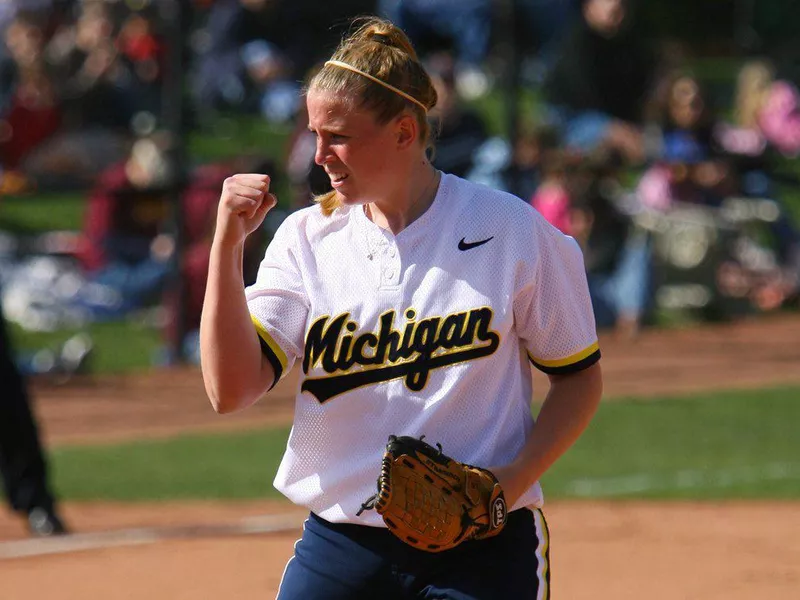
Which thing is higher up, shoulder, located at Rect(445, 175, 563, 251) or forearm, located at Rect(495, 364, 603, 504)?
shoulder, located at Rect(445, 175, 563, 251)

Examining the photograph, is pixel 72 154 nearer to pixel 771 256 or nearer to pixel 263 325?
pixel 771 256

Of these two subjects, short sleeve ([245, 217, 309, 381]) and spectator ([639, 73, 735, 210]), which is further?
spectator ([639, 73, 735, 210])

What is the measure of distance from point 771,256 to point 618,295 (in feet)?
5.40

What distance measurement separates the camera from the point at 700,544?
702 cm

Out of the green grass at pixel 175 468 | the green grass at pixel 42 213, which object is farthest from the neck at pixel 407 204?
the green grass at pixel 42 213

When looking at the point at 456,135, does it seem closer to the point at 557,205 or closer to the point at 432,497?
the point at 557,205

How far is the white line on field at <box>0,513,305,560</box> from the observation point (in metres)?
7.02

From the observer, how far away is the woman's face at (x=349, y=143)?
10.1ft

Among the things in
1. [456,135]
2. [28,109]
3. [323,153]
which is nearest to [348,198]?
[323,153]

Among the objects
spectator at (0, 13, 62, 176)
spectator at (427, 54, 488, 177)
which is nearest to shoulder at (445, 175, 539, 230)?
spectator at (427, 54, 488, 177)

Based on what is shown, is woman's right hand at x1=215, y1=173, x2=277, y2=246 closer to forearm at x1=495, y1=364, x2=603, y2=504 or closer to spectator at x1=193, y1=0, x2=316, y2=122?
forearm at x1=495, y1=364, x2=603, y2=504

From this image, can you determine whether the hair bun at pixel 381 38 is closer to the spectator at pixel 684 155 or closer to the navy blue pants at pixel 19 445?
the navy blue pants at pixel 19 445

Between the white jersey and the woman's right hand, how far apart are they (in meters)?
0.20

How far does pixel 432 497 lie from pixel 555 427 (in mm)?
344
